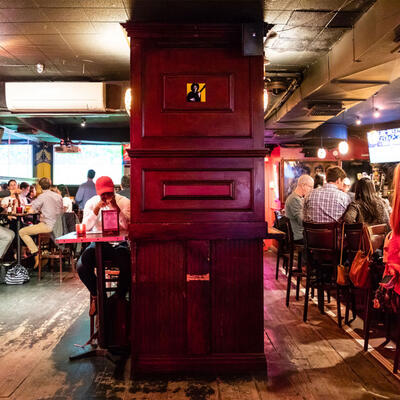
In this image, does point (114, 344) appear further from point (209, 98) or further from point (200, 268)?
point (209, 98)

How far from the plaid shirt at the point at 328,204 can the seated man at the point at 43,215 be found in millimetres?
4438

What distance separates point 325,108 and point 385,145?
2847 millimetres

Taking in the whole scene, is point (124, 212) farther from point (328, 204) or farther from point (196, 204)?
point (328, 204)

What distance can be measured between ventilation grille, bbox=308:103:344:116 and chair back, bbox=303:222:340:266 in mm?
3095

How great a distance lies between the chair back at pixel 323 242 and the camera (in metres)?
4.12

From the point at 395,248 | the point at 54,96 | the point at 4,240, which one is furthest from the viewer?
the point at 4,240

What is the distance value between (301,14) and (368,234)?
223 cm

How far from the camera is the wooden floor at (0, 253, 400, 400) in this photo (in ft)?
8.97

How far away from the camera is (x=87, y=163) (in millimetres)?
12945

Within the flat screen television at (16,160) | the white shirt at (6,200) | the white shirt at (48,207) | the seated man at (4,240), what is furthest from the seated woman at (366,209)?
the flat screen television at (16,160)

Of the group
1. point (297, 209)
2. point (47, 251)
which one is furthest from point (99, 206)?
point (47, 251)

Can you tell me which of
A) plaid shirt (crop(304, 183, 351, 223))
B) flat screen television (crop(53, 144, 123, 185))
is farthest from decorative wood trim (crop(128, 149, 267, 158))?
flat screen television (crop(53, 144, 123, 185))

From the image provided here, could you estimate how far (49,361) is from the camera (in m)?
3.28

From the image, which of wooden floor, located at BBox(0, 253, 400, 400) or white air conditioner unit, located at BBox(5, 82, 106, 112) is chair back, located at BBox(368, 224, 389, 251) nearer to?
wooden floor, located at BBox(0, 253, 400, 400)
